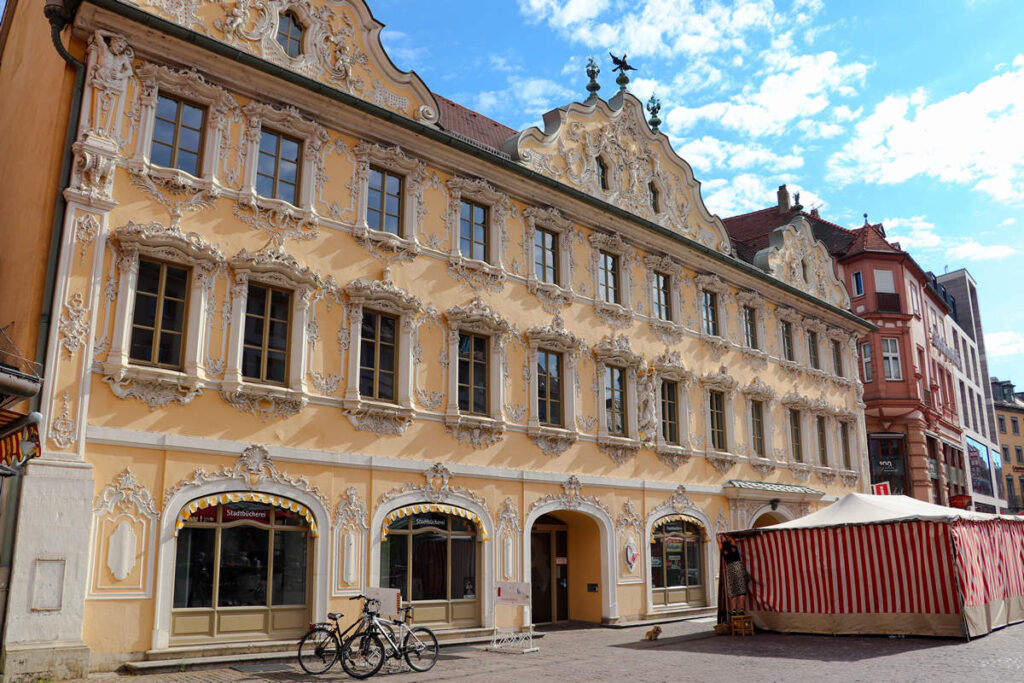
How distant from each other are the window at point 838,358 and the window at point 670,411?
10580 millimetres

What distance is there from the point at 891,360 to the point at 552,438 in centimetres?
2425

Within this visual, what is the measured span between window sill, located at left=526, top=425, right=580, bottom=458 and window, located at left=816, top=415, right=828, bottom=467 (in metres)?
13.1

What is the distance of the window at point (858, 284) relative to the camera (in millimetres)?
39062

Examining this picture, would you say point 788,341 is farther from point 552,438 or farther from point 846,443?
point 552,438

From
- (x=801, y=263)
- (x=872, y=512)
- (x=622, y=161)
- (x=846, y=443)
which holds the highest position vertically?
(x=622, y=161)

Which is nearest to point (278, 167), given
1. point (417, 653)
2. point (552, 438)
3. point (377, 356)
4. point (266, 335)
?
point (266, 335)

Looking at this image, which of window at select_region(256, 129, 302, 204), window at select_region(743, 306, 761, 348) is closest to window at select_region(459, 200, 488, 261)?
window at select_region(256, 129, 302, 204)

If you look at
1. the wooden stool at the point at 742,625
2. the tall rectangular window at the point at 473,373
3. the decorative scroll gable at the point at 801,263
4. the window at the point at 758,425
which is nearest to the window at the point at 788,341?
the decorative scroll gable at the point at 801,263

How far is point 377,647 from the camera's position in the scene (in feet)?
42.1

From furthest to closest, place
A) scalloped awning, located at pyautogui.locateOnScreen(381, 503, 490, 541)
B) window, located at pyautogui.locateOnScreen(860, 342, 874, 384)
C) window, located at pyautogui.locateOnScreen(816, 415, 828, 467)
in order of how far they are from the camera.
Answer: window, located at pyautogui.locateOnScreen(860, 342, 874, 384) < window, located at pyautogui.locateOnScreen(816, 415, 828, 467) < scalloped awning, located at pyautogui.locateOnScreen(381, 503, 490, 541)

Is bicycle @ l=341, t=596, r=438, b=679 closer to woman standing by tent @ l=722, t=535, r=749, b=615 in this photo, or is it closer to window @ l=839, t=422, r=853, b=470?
woman standing by tent @ l=722, t=535, r=749, b=615

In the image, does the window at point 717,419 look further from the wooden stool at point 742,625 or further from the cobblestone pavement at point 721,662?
the cobblestone pavement at point 721,662

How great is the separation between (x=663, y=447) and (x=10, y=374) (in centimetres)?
1565

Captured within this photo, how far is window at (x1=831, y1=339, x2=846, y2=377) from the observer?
31.3 m
